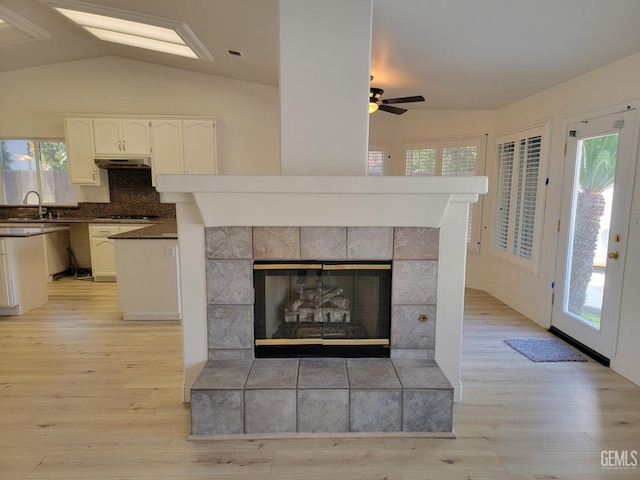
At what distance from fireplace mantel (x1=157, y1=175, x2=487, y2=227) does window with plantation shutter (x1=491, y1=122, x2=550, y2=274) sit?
219 cm

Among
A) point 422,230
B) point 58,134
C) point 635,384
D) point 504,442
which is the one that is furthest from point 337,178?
point 58,134

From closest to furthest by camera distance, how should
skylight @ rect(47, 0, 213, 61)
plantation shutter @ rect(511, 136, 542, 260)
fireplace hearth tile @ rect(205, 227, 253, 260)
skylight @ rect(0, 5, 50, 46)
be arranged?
fireplace hearth tile @ rect(205, 227, 253, 260)
skylight @ rect(47, 0, 213, 61)
skylight @ rect(0, 5, 50, 46)
plantation shutter @ rect(511, 136, 542, 260)

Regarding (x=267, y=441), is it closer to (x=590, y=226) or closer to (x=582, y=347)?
(x=582, y=347)

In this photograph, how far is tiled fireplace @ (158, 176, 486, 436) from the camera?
84.4 inches

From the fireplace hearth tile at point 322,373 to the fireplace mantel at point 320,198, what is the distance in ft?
2.98

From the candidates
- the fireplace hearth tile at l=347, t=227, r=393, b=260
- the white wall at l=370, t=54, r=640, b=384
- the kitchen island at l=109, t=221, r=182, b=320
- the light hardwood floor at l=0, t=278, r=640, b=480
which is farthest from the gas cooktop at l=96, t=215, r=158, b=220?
the fireplace hearth tile at l=347, t=227, r=393, b=260

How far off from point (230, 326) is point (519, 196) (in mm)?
3651

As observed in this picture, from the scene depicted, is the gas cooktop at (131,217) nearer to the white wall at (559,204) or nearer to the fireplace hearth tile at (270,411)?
the fireplace hearth tile at (270,411)

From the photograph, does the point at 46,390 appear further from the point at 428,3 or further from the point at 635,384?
the point at 635,384

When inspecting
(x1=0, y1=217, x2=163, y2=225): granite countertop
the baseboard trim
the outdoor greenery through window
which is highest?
the outdoor greenery through window

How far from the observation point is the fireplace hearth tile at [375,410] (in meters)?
2.14

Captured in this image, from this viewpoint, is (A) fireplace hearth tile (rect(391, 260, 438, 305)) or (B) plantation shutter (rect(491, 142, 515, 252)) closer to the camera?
(A) fireplace hearth tile (rect(391, 260, 438, 305))

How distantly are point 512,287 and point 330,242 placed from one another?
10.2 feet

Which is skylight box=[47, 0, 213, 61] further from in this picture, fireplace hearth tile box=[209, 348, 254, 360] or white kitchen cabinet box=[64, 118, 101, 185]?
fireplace hearth tile box=[209, 348, 254, 360]
